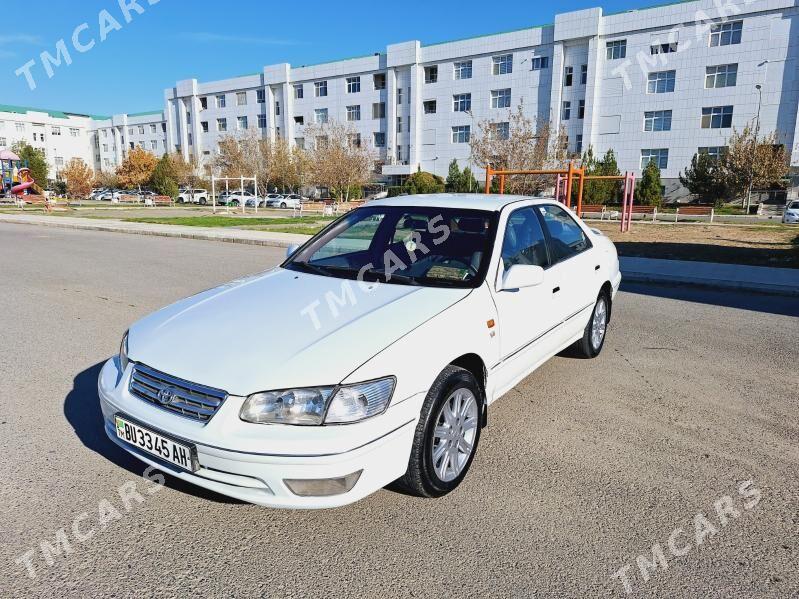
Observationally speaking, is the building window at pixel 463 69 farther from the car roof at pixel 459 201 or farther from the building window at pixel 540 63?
the car roof at pixel 459 201

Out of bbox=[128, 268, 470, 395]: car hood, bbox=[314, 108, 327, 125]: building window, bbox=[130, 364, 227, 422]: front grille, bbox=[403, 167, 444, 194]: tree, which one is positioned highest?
bbox=[314, 108, 327, 125]: building window

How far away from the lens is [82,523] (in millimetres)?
2791

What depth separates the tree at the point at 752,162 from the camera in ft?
134

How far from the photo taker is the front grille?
8.36ft

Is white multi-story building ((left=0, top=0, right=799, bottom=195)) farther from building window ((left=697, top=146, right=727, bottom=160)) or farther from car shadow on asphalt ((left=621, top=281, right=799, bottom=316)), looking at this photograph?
car shadow on asphalt ((left=621, top=281, right=799, bottom=316))

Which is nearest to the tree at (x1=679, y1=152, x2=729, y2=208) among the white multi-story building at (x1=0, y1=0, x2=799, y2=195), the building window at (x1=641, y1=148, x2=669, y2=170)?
the white multi-story building at (x1=0, y1=0, x2=799, y2=195)

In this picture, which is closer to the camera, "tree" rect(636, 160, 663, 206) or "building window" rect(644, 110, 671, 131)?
"tree" rect(636, 160, 663, 206)

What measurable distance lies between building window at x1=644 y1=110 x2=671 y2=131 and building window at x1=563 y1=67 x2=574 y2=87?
7260mm

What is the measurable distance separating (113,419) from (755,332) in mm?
6607

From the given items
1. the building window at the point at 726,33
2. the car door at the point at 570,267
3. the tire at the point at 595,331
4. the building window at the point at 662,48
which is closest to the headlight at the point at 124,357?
the car door at the point at 570,267

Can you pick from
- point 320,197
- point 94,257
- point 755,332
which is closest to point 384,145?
point 320,197

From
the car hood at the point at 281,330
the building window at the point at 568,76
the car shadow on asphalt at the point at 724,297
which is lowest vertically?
the car shadow on asphalt at the point at 724,297

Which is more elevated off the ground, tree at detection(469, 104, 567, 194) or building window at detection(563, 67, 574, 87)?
building window at detection(563, 67, 574, 87)

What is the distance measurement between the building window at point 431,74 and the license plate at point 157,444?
199 ft
